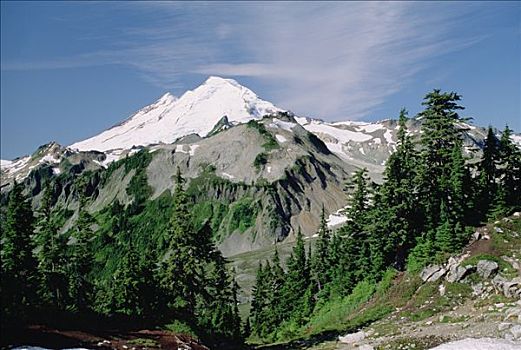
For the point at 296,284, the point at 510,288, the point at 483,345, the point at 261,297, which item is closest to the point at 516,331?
the point at 483,345

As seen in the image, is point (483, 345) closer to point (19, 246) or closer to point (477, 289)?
point (477, 289)

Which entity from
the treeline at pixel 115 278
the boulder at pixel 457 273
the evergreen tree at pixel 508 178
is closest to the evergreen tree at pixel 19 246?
the treeline at pixel 115 278

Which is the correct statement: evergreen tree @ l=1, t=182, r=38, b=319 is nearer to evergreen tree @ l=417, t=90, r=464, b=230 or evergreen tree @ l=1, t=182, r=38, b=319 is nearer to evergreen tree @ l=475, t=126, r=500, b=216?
evergreen tree @ l=417, t=90, r=464, b=230

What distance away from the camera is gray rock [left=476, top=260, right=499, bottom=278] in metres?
42.0

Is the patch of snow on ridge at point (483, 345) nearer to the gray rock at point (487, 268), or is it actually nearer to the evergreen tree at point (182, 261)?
the gray rock at point (487, 268)

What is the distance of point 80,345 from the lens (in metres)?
29.5

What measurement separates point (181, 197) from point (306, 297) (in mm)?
26597

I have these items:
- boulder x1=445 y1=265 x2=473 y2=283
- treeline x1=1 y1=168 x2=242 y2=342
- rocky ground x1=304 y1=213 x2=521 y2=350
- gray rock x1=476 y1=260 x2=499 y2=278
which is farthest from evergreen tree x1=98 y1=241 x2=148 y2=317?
gray rock x1=476 y1=260 x2=499 y2=278

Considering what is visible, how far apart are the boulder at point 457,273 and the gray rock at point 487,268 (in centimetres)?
75

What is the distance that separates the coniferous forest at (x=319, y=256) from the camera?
42625mm

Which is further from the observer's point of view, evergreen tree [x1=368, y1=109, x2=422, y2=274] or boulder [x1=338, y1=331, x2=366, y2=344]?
evergreen tree [x1=368, y1=109, x2=422, y2=274]

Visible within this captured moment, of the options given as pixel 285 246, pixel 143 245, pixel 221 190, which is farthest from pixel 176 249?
pixel 221 190

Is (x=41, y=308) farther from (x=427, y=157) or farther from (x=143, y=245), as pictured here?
(x=143, y=245)

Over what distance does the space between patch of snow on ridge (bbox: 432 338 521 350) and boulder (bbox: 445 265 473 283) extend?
1752cm
